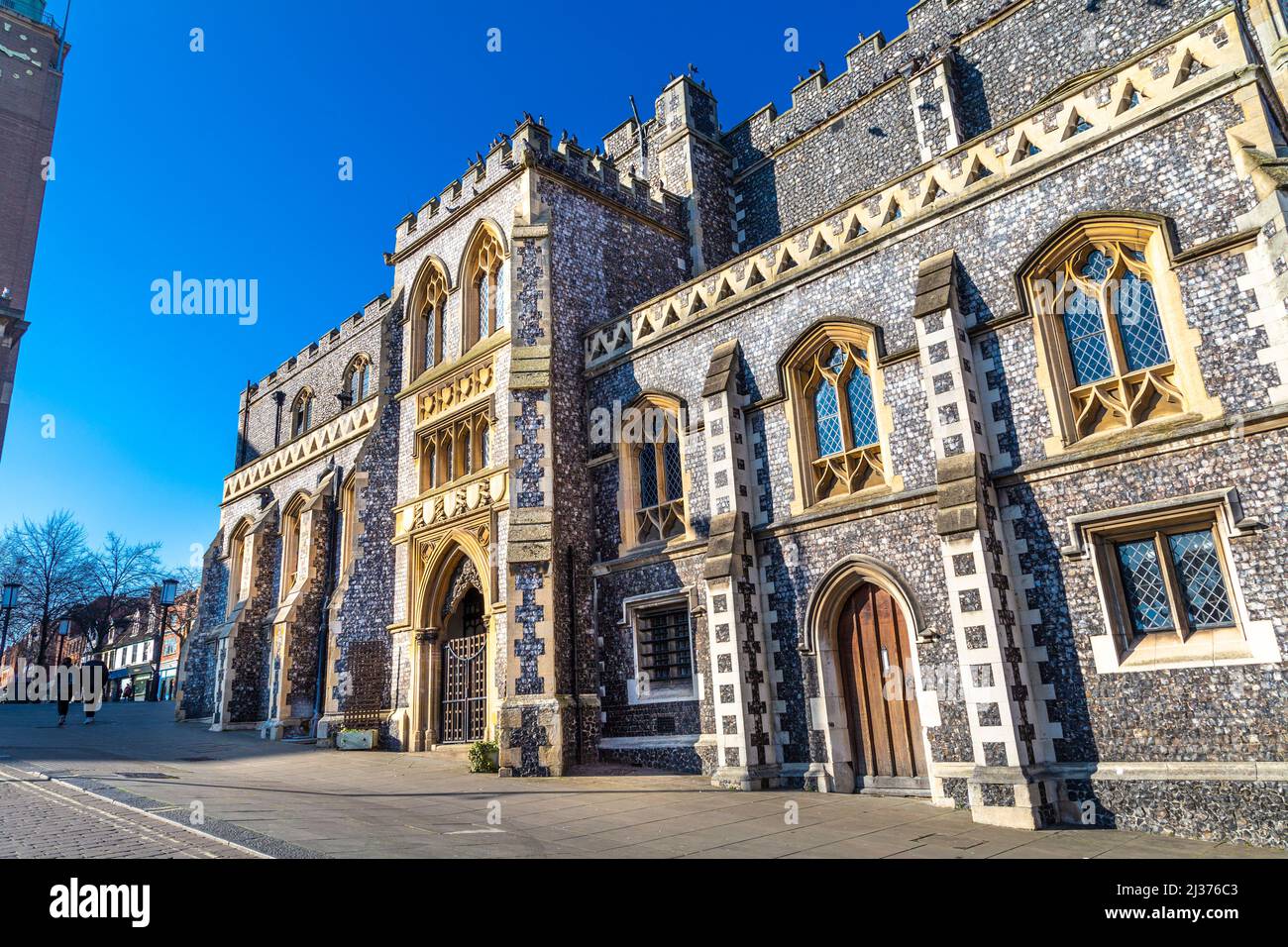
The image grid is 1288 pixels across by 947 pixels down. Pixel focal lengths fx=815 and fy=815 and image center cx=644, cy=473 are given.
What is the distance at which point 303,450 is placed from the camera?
88.3ft

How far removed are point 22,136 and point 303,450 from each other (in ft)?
86.1

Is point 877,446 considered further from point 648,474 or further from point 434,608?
point 434,608

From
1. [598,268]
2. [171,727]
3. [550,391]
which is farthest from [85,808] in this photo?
Answer: [171,727]

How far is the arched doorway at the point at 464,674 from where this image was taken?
17406 millimetres

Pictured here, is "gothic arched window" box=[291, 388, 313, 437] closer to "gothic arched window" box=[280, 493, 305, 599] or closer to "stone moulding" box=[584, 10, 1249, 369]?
"gothic arched window" box=[280, 493, 305, 599]

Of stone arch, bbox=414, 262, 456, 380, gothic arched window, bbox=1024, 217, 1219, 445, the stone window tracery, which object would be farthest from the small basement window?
stone arch, bbox=414, 262, 456, 380

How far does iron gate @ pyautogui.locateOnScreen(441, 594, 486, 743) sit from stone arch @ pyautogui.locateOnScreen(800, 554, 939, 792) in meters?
7.92

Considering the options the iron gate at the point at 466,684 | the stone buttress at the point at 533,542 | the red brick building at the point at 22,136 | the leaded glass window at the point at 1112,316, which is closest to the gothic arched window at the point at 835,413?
the leaded glass window at the point at 1112,316

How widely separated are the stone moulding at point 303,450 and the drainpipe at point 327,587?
1.37m

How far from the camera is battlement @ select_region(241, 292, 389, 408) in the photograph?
2667 cm

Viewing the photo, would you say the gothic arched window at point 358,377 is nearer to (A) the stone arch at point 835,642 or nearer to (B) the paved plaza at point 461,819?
(B) the paved plaza at point 461,819
